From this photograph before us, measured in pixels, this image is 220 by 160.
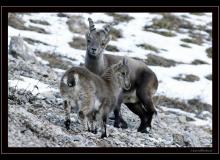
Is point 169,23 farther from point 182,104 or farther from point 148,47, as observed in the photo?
point 182,104

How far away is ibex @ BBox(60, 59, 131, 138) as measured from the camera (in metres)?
9.30

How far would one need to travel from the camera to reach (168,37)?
69.5 feet

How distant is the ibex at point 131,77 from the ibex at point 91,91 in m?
0.73

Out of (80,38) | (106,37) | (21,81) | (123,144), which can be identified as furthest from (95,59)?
(80,38)

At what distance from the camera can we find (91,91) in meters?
9.52

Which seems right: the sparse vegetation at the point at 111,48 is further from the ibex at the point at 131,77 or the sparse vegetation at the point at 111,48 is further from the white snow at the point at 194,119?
the ibex at the point at 131,77

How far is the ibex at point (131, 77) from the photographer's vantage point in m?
11.4

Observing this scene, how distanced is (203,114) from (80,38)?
222 inches

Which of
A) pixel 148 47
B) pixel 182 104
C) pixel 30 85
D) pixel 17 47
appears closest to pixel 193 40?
pixel 148 47

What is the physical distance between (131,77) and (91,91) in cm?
245

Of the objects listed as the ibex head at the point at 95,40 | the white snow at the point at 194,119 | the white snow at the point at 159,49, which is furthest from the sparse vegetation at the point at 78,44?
the ibex head at the point at 95,40

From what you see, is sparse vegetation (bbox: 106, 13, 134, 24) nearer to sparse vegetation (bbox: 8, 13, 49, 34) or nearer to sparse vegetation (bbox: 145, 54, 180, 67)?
sparse vegetation (bbox: 8, 13, 49, 34)
